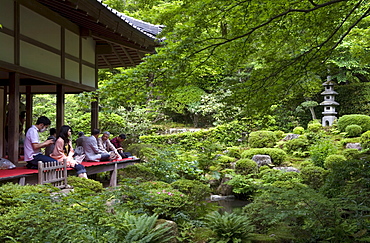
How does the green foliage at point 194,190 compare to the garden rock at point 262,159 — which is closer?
the green foliage at point 194,190

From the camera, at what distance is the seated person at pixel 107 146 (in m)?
10.4

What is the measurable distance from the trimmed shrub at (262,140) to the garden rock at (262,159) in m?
2.43

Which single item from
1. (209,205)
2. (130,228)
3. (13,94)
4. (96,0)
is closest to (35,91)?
(13,94)

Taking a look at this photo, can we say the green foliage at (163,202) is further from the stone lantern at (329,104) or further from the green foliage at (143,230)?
the stone lantern at (329,104)

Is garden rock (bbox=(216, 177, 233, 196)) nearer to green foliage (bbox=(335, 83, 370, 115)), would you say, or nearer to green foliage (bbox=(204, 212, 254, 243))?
green foliage (bbox=(204, 212, 254, 243))

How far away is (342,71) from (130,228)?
821 inches

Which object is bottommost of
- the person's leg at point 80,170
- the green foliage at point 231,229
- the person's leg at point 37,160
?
the green foliage at point 231,229

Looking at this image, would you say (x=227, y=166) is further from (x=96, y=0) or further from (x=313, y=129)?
(x=96, y=0)

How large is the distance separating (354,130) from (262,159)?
5.65m

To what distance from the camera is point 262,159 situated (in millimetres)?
13258

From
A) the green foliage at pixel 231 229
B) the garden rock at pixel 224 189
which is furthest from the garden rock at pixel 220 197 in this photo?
the green foliage at pixel 231 229

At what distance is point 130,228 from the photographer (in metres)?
4.59

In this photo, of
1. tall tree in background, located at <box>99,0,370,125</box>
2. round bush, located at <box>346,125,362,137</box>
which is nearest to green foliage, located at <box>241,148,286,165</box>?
round bush, located at <box>346,125,362,137</box>

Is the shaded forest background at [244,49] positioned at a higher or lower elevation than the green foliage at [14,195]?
higher
